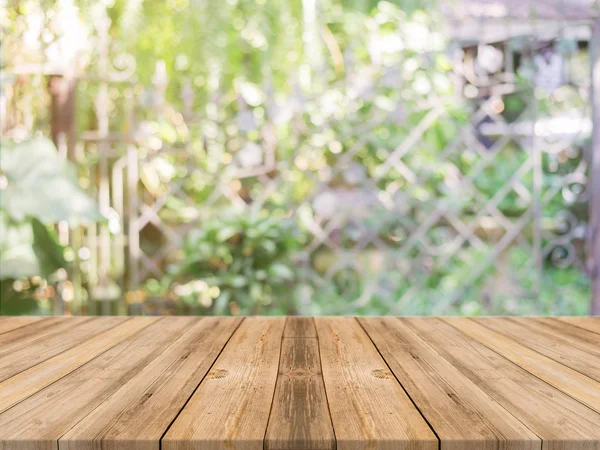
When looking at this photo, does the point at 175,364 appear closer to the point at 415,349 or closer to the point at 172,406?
the point at 172,406

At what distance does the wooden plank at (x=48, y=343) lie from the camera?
100 centimetres

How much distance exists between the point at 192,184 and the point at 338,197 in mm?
597

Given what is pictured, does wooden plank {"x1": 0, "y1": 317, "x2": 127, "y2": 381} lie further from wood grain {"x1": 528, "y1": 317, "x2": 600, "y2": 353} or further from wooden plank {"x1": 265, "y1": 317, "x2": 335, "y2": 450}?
wood grain {"x1": 528, "y1": 317, "x2": 600, "y2": 353}

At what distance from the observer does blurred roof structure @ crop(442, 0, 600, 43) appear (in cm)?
Answer: 244

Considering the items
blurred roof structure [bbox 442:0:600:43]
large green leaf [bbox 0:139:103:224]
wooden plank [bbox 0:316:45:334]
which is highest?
blurred roof structure [bbox 442:0:600:43]

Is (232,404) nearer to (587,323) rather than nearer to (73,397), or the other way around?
(73,397)

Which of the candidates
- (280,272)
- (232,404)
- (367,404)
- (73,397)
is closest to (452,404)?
(367,404)

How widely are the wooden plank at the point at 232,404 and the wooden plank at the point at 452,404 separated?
0.19 m

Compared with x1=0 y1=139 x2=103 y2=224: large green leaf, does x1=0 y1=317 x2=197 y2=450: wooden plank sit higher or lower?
lower

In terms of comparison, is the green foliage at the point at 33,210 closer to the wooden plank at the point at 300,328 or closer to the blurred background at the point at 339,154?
the blurred background at the point at 339,154

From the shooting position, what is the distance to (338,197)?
2.46 meters

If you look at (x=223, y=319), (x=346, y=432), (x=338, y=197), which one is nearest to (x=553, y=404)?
(x=346, y=432)

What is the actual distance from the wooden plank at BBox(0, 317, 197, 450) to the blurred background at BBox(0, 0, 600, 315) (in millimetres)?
1297

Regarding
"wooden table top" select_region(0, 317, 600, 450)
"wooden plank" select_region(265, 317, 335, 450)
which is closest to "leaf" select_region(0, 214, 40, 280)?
"wooden table top" select_region(0, 317, 600, 450)
